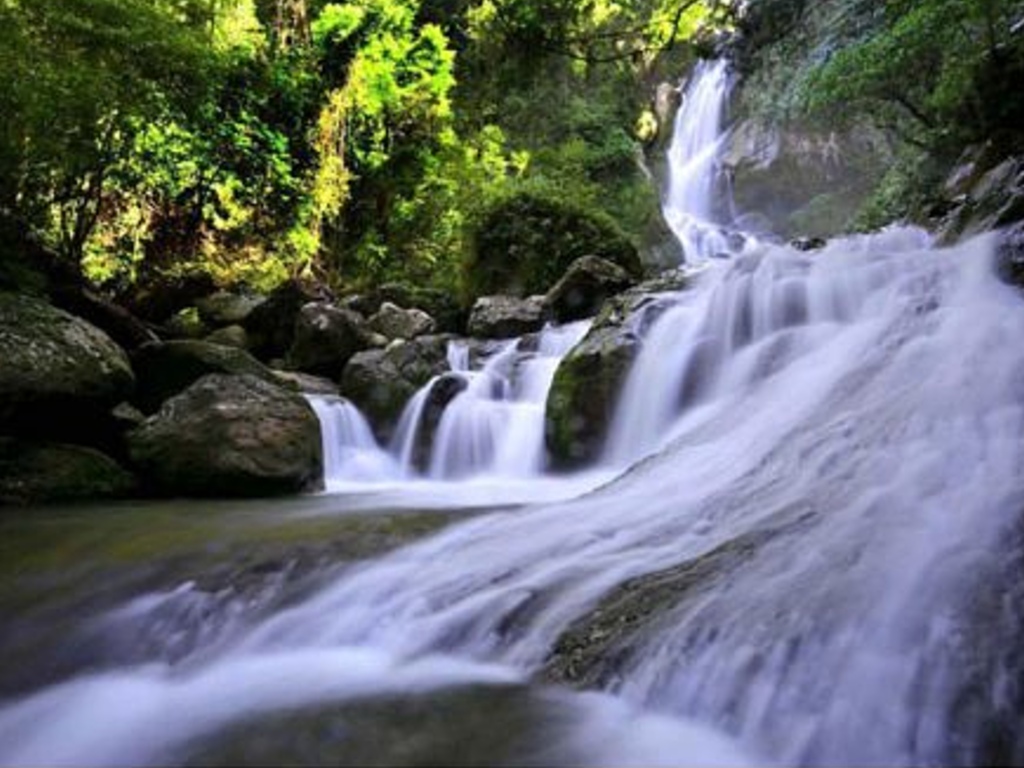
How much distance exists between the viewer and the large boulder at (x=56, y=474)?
6191 mm

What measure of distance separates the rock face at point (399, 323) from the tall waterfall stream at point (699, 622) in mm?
6531

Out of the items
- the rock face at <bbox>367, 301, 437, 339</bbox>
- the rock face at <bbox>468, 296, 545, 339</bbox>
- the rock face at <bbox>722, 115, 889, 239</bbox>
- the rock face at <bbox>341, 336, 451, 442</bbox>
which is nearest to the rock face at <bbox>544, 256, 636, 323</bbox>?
the rock face at <bbox>468, 296, 545, 339</bbox>

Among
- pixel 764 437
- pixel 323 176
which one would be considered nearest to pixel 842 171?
pixel 323 176

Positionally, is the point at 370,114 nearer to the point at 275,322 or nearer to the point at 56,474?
the point at 275,322

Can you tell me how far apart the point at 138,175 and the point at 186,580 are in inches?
365

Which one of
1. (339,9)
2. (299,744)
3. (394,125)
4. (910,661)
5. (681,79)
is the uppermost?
(681,79)

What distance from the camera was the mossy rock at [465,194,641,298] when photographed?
42.9 feet

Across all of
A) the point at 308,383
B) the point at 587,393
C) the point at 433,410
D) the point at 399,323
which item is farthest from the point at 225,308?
the point at 587,393

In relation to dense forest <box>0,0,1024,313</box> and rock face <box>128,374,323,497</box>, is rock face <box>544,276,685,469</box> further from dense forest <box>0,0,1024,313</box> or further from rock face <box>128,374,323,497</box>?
dense forest <box>0,0,1024,313</box>

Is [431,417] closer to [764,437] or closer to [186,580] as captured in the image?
[764,437]

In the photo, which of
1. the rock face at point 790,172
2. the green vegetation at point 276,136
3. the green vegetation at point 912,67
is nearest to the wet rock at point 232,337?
the green vegetation at point 276,136

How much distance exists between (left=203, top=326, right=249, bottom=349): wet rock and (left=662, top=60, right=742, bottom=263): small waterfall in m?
14.2

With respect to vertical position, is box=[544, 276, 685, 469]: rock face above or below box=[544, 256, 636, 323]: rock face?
below

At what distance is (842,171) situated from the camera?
24969 millimetres
